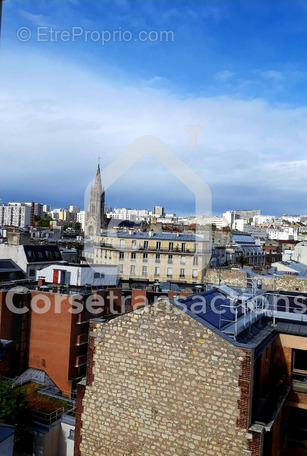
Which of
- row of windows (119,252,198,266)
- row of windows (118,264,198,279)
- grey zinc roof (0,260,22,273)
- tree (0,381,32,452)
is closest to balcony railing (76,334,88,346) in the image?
tree (0,381,32,452)

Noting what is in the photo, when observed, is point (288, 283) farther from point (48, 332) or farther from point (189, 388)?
point (189, 388)

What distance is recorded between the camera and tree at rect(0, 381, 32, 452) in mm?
12512

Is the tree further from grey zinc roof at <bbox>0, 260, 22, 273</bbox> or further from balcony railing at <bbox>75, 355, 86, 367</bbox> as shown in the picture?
grey zinc roof at <bbox>0, 260, 22, 273</bbox>

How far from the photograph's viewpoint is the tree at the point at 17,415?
41.1 ft

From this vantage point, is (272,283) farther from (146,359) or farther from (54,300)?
(146,359)

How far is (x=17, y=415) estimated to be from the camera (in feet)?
42.1

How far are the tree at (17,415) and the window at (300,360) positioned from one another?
31.0 feet

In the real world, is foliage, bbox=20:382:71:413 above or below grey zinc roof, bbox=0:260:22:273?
below

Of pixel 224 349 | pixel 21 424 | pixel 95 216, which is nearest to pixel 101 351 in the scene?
pixel 224 349

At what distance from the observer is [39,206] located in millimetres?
161125

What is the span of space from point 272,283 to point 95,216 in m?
44.3

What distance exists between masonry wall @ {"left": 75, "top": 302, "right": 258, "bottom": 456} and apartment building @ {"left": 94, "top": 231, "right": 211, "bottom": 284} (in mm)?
26652

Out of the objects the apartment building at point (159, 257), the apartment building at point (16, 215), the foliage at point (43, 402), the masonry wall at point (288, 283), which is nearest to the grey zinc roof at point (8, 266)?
the apartment building at point (159, 257)

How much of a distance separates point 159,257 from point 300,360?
88.4 ft
